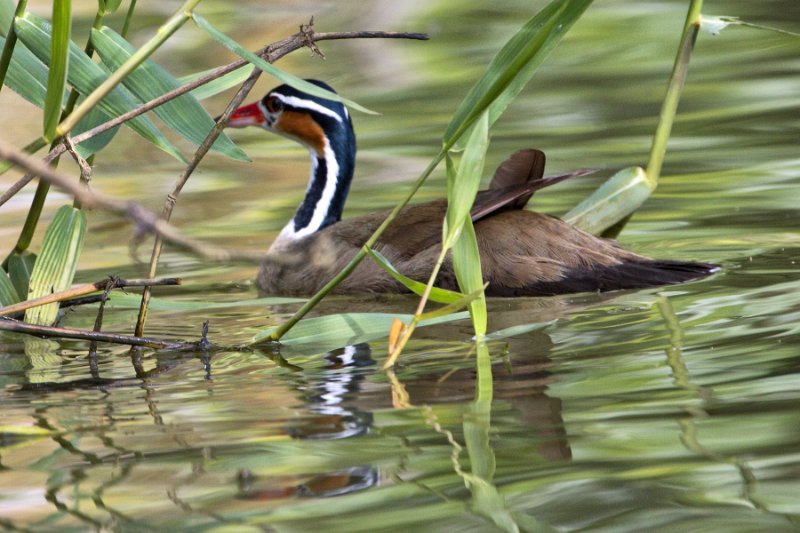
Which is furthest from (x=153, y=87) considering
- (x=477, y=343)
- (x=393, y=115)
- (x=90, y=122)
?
(x=393, y=115)

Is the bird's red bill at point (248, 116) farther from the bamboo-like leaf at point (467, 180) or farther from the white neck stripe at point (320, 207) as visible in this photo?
the bamboo-like leaf at point (467, 180)

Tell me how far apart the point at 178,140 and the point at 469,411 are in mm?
6977

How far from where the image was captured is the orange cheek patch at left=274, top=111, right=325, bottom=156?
25.0 ft

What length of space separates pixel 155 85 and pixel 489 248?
1915 millimetres

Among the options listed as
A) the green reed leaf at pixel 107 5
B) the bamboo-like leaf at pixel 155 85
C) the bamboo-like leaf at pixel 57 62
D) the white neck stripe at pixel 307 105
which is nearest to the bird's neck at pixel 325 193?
the white neck stripe at pixel 307 105

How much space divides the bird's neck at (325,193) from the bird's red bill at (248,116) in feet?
1.40

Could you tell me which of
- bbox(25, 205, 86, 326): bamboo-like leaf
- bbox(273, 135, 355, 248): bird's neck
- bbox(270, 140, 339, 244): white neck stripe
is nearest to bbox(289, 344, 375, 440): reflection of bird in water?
bbox(25, 205, 86, 326): bamboo-like leaf

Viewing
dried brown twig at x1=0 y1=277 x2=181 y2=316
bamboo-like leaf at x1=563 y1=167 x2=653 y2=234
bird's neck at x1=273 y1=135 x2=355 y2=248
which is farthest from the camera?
bird's neck at x1=273 y1=135 x2=355 y2=248

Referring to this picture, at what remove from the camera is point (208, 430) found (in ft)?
11.5

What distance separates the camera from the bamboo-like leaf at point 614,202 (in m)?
5.87

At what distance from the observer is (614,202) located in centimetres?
600

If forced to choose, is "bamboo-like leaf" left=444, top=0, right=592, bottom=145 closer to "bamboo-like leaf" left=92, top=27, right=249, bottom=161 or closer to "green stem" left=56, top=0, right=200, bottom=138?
"green stem" left=56, top=0, right=200, bottom=138

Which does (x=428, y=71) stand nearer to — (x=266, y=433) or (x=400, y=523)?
(x=266, y=433)

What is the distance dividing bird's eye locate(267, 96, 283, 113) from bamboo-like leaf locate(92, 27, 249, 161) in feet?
10.5
